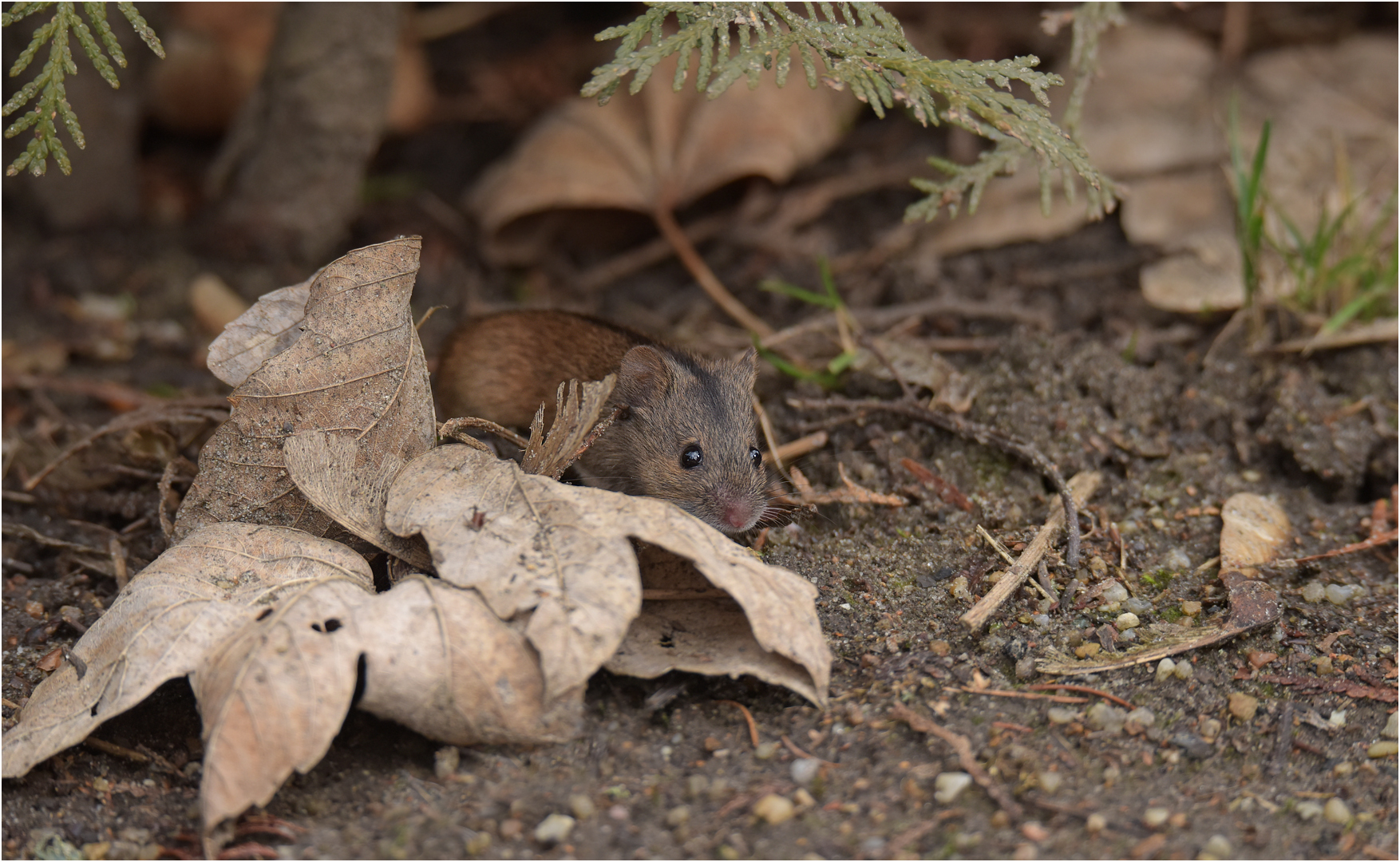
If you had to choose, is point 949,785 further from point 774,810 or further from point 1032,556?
point 1032,556

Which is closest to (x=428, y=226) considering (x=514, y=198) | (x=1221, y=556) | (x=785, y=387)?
(x=514, y=198)

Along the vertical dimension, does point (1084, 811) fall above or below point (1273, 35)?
below

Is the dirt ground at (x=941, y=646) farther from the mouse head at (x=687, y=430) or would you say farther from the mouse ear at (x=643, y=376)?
the mouse ear at (x=643, y=376)

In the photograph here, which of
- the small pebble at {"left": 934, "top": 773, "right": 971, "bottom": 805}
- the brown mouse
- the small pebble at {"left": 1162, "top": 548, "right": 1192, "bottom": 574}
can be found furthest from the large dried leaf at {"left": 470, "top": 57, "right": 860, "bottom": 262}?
the small pebble at {"left": 934, "top": 773, "right": 971, "bottom": 805}

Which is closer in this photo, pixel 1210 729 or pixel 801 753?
pixel 801 753

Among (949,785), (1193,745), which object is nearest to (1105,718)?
(1193,745)

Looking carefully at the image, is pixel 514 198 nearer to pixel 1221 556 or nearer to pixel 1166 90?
pixel 1166 90
